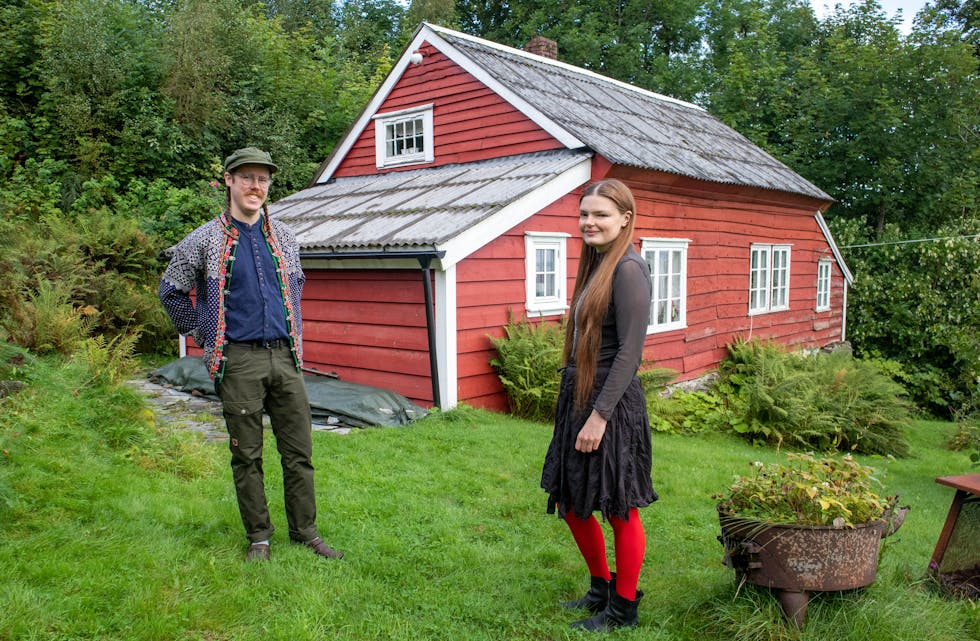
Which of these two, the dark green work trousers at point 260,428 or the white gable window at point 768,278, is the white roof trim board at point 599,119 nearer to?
the white gable window at point 768,278

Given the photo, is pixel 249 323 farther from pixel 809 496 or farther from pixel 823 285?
pixel 823 285

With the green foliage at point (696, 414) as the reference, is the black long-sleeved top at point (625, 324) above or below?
above

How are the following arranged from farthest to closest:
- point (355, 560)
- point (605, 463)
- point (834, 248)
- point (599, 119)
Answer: point (834, 248)
point (599, 119)
point (355, 560)
point (605, 463)

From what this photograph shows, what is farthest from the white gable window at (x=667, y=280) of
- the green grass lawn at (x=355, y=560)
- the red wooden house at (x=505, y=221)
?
the green grass lawn at (x=355, y=560)

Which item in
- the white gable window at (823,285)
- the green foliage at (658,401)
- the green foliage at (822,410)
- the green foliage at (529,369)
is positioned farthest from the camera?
the white gable window at (823,285)

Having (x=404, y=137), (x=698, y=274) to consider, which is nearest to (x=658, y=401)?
(x=698, y=274)

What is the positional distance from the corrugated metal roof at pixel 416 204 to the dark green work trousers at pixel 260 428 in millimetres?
3827

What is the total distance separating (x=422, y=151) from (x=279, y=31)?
467 inches

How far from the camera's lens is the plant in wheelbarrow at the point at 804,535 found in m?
3.05

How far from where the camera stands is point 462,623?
11.3 feet

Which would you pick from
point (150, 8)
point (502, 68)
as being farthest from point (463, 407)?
point (150, 8)

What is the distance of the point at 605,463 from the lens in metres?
3.19

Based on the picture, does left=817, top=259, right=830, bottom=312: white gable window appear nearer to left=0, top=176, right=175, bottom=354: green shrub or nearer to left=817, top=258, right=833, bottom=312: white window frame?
left=817, top=258, right=833, bottom=312: white window frame

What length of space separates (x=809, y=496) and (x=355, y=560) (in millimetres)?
2331
